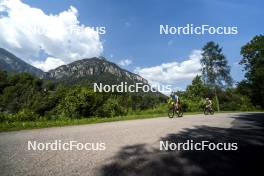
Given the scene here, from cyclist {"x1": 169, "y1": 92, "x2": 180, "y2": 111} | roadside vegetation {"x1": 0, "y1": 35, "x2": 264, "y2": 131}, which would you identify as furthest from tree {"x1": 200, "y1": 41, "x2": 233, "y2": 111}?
cyclist {"x1": 169, "y1": 92, "x2": 180, "y2": 111}

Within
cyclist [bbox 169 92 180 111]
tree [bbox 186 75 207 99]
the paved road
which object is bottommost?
the paved road

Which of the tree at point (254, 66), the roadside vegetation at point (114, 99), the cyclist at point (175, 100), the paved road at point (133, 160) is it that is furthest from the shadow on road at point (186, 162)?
the tree at point (254, 66)

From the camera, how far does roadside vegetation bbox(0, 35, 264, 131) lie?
68.0ft

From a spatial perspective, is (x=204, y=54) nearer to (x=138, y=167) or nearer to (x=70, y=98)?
(x=70, y=98)

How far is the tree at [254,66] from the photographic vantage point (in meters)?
46.5

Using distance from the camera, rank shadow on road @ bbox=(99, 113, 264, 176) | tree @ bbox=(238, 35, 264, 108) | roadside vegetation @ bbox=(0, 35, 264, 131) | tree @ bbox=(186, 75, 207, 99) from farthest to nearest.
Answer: tree @ bbox=(186, 75, 207, 99), tree @ bbox=(238, 35, 264, 108), roadside vegetation @ bbox=(0, 35, 264, 131), shadow on road @ bbox=(99, 113, 264, 176)

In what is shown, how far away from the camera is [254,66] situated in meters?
48.2

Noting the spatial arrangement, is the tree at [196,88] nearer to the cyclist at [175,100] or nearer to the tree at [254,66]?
the tree at [254,66]

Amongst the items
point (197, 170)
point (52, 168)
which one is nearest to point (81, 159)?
point (52, 168)

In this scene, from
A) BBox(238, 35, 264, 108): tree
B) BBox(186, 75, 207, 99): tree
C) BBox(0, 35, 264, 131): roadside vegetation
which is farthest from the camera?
BBox(186, 75, 207, 99): tree

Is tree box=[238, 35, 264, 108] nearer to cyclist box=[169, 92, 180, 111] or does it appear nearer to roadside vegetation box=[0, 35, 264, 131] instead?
roadside vegetation box=[0, 35, 264, 131]

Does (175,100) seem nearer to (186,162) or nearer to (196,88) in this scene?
(186,162)

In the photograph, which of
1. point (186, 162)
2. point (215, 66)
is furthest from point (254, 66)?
point (186, 162)

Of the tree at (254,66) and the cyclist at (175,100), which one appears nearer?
the cyclist at (175,100)
